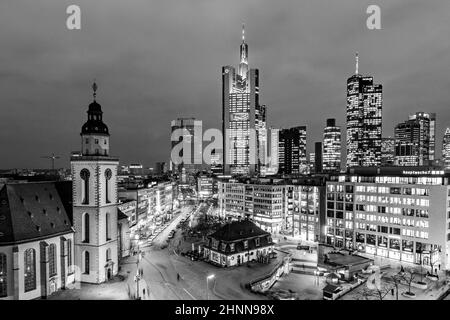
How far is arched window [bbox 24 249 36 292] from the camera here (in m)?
36.0

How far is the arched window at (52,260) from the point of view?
39.0 m

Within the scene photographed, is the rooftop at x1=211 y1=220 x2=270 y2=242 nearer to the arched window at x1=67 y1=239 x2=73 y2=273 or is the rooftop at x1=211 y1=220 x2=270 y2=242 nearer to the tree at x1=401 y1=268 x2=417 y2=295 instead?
the arched window at x1=67 y1=239 x2=73 y2=273

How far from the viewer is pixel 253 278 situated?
45562 millimetres

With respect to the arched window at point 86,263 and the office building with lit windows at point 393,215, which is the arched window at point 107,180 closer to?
the arched window at point 86,263

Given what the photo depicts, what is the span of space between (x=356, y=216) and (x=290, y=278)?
29.1 meters

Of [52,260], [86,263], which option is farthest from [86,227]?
[52,260]

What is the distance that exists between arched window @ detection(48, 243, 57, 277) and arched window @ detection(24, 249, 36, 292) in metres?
2.25

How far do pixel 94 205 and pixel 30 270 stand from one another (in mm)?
10969

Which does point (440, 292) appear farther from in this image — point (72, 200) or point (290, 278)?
point (72, 200)

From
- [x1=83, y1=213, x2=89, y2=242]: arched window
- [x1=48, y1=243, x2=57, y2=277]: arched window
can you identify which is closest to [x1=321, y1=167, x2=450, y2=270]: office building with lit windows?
[x1=83, y1=213, x2=89, y2=242]: arched window

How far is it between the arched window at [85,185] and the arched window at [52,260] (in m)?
7.24
